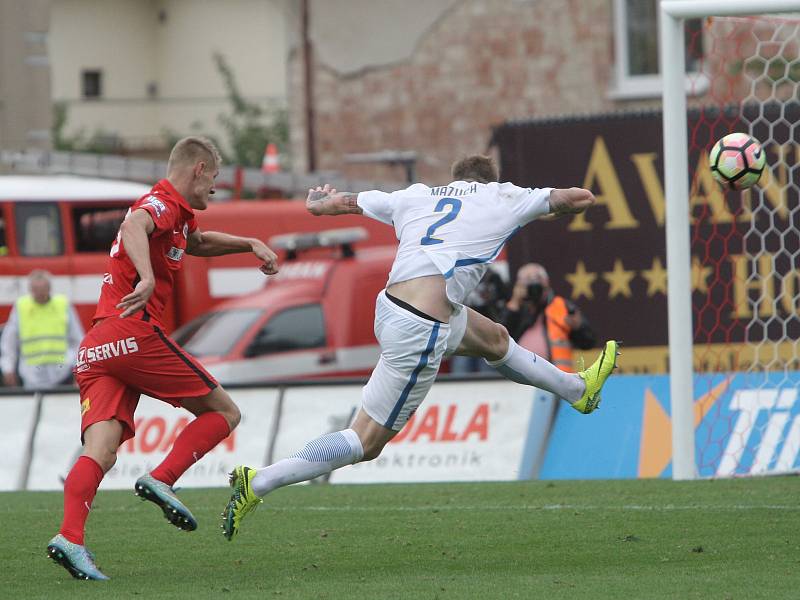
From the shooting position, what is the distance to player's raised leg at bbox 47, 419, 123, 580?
24.4ft

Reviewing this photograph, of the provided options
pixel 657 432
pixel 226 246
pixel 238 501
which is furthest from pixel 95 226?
pixel 238 501

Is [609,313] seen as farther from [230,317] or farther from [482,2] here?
[482,2]

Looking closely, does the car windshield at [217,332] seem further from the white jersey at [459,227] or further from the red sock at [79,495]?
the red sock at [79,495]

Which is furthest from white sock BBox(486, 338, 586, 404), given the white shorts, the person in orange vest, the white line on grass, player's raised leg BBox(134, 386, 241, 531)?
the person in orange vest

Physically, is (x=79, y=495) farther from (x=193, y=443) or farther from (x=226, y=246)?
(x=226, y=246)

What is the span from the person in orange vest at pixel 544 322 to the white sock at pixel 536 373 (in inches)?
188

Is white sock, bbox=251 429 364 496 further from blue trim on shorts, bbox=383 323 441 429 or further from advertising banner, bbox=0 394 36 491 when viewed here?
advertising banner, bbox=0 394 36 491

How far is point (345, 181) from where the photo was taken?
77.0 ft

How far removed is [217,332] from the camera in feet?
56.6

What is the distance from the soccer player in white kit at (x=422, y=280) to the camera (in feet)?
26.1

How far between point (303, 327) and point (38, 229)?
4919 millimetres

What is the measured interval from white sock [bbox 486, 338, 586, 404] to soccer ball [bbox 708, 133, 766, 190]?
1.88 metres

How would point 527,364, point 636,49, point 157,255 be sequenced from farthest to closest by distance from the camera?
point 636,49 → point 527,364 → point 157,255

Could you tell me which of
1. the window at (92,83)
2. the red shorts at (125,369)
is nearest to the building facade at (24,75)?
the red shorts at (125,369)
